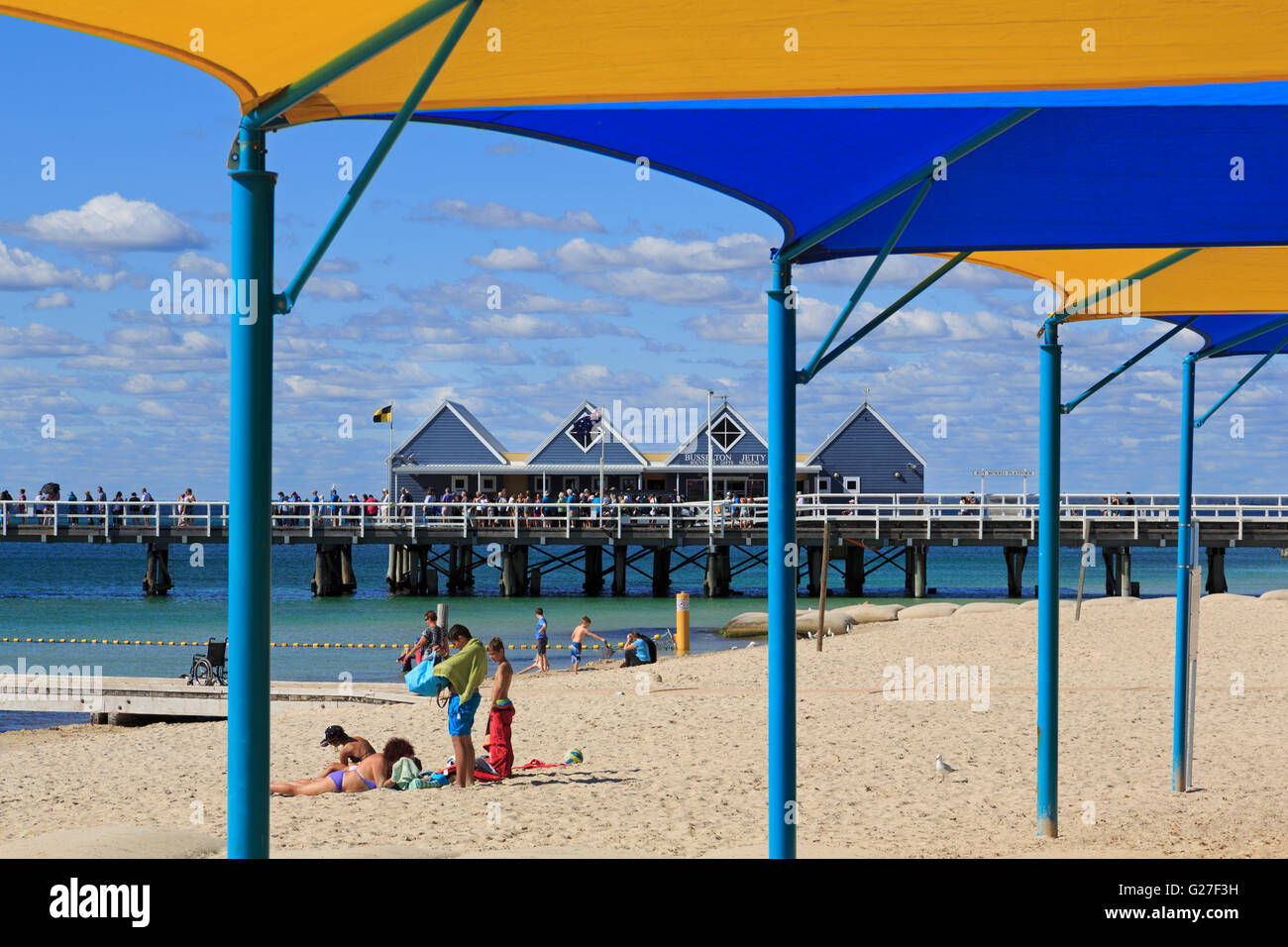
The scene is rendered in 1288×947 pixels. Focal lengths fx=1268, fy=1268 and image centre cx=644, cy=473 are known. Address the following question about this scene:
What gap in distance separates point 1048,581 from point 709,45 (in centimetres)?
522

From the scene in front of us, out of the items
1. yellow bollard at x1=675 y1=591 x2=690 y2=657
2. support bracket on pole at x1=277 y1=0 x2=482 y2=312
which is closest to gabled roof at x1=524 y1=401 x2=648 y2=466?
yellow bollard at x1=675 y1=591 x2=690 y2=657

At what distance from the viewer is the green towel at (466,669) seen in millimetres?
10273

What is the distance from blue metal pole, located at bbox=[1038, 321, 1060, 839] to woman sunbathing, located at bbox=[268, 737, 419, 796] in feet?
18.5

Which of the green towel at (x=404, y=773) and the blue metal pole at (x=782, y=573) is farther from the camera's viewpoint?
the green towel at (x=404, y=773)

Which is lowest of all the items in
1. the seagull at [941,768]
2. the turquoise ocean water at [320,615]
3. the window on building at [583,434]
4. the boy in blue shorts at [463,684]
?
the turquoise ocean water at [320,615]

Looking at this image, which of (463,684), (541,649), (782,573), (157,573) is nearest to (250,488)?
(782,573)

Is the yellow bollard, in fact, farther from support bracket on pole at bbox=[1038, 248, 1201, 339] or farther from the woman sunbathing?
support bracket on pole at bbox=[1038, 248, 1201, 339]

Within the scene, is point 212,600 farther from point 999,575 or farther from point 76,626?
point 999,575

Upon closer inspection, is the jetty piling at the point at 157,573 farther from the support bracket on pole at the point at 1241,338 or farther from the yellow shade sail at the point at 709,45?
the yellow shade sail at the point at 709,45

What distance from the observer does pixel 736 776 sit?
36.6 feet

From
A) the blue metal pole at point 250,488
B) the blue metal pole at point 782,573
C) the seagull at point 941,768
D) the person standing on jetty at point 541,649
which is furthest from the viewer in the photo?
the person standing on jetty at point 541,649

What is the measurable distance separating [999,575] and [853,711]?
234 feet

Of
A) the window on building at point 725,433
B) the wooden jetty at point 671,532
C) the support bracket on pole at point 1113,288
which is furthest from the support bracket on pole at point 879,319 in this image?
the window on building at point 725,433

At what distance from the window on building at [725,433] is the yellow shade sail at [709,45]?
181 feet
